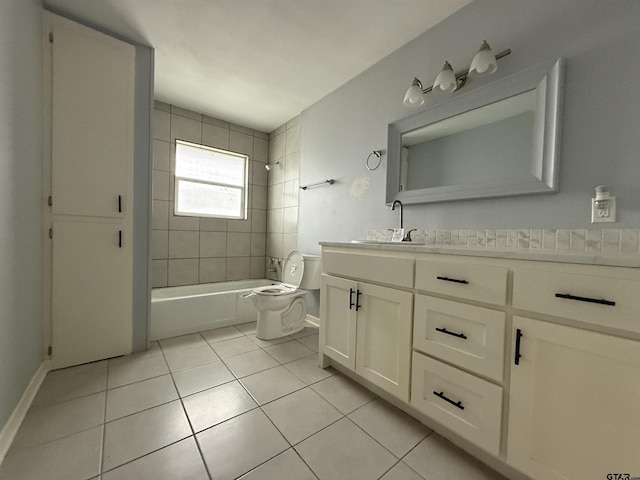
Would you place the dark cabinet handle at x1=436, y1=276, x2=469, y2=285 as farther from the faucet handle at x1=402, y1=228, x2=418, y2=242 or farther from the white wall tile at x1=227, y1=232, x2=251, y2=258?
the white wall tile at x1=227, y1=232, x2=251, y2=258

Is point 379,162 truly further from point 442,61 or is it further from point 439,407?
point 439,407

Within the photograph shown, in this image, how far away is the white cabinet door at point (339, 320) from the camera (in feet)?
4.97

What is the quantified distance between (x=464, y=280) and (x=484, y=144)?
3.06 ft

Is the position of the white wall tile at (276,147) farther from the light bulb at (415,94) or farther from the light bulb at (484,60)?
the light bulb at (484,60)

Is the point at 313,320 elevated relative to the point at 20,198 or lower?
lower

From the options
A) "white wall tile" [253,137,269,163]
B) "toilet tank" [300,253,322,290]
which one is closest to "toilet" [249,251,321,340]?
"toilet tank" [300,253,322,290]

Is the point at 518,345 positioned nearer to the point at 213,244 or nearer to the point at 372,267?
the point at 372,267

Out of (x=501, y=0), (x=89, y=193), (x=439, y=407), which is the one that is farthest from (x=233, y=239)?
(x=501, y=0)

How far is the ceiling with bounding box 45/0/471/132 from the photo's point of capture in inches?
62.7

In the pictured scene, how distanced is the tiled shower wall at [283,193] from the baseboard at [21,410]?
217cm

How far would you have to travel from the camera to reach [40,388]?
4.84 feet

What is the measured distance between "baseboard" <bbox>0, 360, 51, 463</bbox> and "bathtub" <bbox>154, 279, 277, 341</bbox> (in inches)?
24.5

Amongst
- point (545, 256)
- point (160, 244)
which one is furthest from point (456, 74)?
point (160, 244)

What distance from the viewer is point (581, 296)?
0.78 m
